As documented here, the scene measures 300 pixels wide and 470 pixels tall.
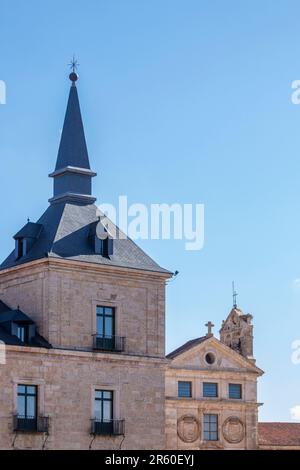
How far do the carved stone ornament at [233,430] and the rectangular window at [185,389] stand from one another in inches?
108

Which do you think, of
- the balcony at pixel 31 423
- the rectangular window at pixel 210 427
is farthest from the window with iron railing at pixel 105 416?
the rectangular window at pixel 210 427

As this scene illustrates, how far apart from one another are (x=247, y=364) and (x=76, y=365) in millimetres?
23862

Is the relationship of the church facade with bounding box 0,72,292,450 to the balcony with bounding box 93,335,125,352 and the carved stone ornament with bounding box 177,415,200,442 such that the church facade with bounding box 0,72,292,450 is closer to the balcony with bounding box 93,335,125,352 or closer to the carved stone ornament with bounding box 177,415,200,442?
the balcony with bounding box 93,335,125,352

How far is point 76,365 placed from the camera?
46156 mm

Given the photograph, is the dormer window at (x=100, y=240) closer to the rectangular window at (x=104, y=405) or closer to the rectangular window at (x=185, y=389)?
the rectangular window at (x=104, y=405)

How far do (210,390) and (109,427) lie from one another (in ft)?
67.4

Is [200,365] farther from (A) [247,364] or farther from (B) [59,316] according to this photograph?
(B) [59,316]

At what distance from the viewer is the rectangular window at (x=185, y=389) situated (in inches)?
2579

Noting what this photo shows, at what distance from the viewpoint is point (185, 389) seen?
65688 millimetres

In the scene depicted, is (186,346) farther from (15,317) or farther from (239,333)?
(15,317)

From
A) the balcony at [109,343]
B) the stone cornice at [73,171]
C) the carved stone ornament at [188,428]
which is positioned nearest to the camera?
the balcony at [109,343]

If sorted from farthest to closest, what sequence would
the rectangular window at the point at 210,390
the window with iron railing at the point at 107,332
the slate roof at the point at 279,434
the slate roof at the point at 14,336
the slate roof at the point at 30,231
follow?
the slate roof at the point at 279,434 < the rectangular window at the point at 210,390 < the slate roof at the point at 30,231 < the window with iron railing at the point at 107,332 < the slate roof at the point at 14,336

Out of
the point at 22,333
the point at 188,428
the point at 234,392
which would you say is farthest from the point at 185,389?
the point at 22,333
